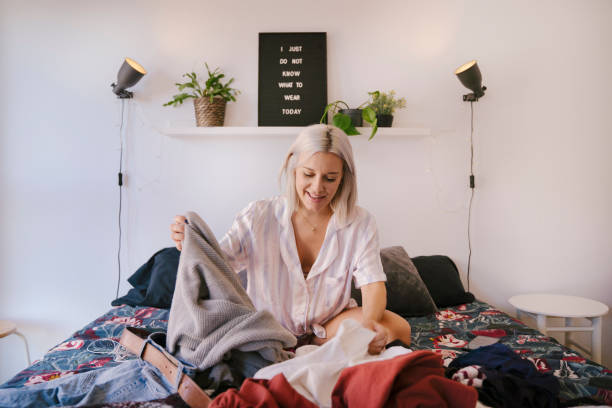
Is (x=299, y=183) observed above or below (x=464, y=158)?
below

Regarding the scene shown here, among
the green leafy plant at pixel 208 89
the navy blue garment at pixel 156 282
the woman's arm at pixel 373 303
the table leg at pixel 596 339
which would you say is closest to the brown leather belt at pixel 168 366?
the woman's arm at pixel 373 303

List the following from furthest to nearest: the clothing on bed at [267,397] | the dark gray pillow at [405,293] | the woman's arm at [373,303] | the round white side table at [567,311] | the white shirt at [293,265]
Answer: the round white side table at [567,311]
the dark gray pillow at [405,293]
the white shirt at [293,265]
the woman's arm at [373,303]
the clothing on bed at [267,397]

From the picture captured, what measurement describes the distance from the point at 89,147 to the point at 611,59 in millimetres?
3390

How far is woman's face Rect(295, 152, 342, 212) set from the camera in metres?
1.44

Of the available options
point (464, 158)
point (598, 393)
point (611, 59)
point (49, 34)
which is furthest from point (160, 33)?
point (611, 59)

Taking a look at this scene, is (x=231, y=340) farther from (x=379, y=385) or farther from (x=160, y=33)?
(x=160, y=33)

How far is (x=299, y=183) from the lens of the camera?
4.91 ft

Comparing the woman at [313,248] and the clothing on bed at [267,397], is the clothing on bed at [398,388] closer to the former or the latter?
the clothing on bed at [267,397]

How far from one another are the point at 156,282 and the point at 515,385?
5.67 feet

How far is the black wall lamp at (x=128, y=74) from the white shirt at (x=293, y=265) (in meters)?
1.28

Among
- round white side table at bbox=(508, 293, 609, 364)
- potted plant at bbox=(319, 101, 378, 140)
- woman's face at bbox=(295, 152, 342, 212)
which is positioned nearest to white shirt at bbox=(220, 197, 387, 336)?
woman's face at bbox=(295, 152, 342, 212)

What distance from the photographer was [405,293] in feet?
6.82

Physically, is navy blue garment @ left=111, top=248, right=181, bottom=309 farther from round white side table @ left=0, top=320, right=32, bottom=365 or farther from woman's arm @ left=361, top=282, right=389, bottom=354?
woman's arm @ left=361, top=282, right=389, bottom=354

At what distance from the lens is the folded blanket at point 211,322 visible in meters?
1.04
